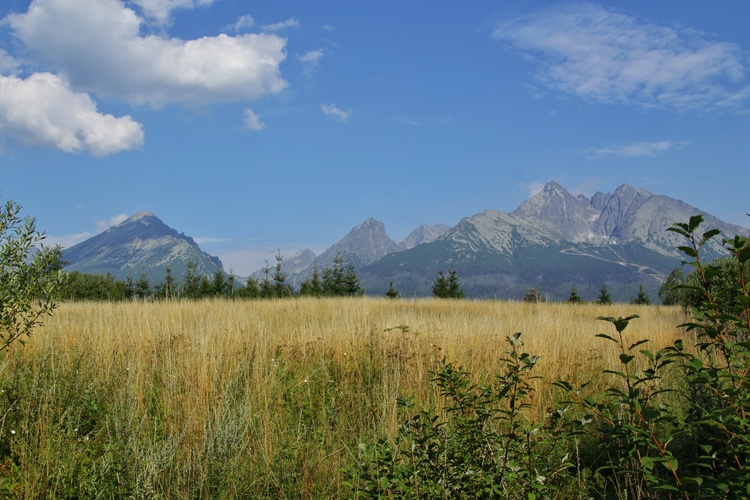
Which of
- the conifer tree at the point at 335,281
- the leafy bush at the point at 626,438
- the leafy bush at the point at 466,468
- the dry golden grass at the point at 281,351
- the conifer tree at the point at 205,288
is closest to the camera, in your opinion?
the leafy bush at the point at 626,438

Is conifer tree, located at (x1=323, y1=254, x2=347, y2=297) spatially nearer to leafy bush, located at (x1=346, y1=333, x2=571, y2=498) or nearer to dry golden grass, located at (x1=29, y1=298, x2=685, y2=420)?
dry golden grass, located at (x1=29, y1=298, x2=685, y2=420)

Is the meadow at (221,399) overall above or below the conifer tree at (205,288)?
below

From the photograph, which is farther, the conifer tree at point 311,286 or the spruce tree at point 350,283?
the spruce tree at point 350,283

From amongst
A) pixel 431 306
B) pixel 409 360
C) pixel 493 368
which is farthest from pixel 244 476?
pixel 431 306

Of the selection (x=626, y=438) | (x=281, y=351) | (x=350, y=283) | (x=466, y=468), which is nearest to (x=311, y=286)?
(x=350, y=283)

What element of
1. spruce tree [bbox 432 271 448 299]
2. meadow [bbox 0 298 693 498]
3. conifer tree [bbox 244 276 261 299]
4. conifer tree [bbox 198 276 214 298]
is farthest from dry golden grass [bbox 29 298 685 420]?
spruce tree [bbox 432 271 448 299]

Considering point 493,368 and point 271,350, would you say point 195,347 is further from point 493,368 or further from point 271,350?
point 493,368

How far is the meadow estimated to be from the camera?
3.13 m

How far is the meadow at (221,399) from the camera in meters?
3.13

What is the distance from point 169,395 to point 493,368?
406 cm

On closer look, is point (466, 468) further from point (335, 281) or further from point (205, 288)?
point (335, 281)

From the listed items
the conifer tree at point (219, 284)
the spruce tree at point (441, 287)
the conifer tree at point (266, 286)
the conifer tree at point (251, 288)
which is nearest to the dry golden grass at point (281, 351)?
the conifer tree at point (266, 286)

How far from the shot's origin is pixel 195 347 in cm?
558

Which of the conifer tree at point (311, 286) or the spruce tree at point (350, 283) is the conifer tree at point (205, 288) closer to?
the conifer tree at point (311, 286)
